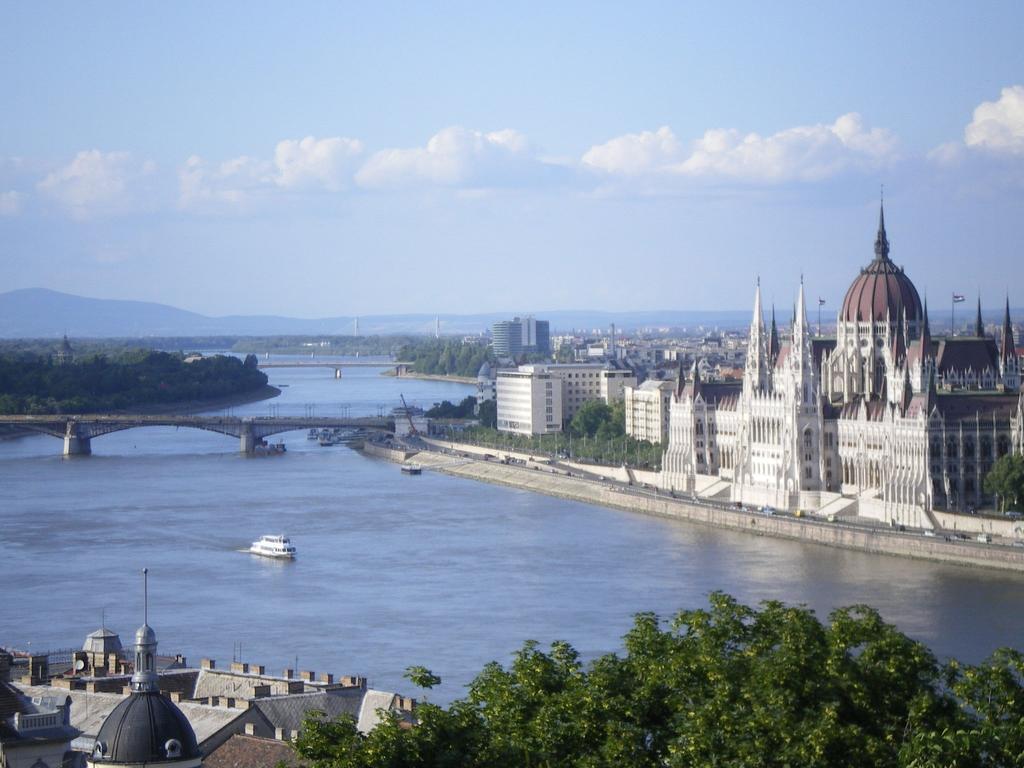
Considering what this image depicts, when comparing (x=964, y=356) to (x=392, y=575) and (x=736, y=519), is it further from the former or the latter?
(x=392, y=575)

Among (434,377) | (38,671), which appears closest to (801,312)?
(38,671)

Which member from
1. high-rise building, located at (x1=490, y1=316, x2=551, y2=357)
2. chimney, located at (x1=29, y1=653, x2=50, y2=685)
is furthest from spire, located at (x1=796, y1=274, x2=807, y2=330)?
high-rise building, located at (x1=490, y1=316, x2=551, y2=357)

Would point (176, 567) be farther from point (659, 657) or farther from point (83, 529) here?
point (659, 657)

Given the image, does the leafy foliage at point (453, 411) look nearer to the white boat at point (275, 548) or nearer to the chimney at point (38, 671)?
the white boat at point (275, 548)

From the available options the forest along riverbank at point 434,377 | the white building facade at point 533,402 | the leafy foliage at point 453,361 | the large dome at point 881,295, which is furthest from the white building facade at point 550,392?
the forest along riverbank at point 434,377

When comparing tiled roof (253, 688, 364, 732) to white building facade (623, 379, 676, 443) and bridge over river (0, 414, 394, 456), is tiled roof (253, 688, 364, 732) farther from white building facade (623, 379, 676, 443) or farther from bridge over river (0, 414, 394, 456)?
bridge over river (0, 414, 394, 456)

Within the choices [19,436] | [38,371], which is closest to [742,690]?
[19,436]
